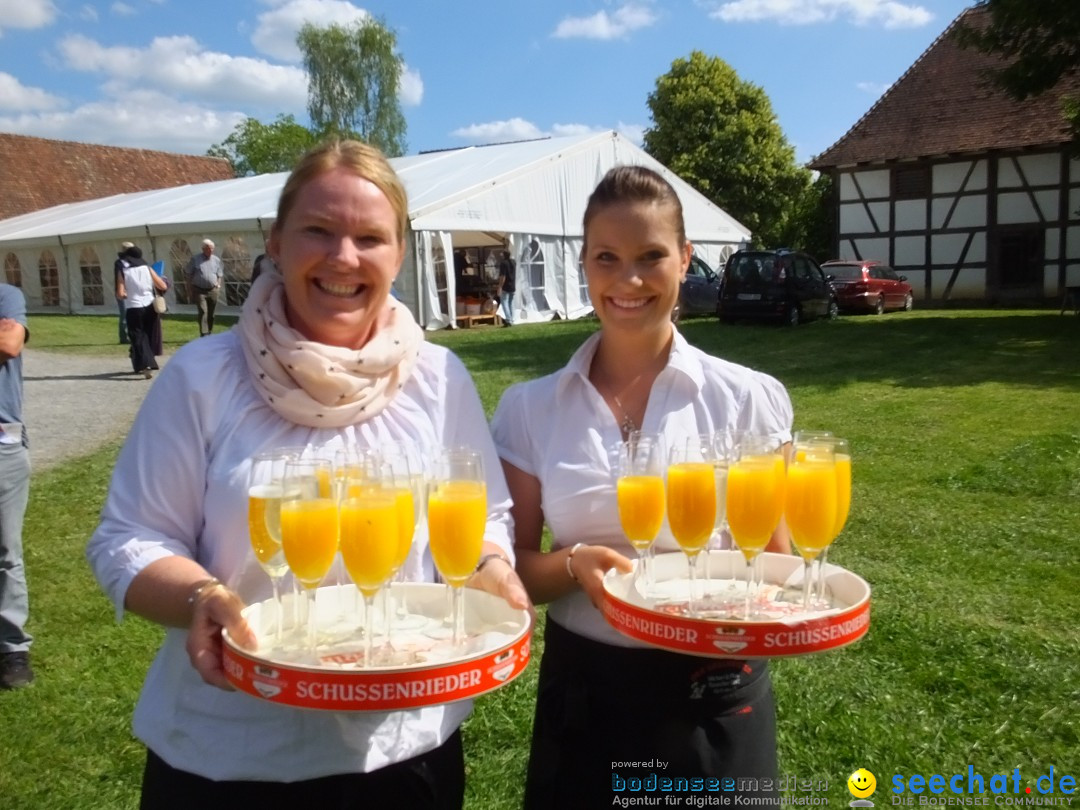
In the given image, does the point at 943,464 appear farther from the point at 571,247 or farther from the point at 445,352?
the point at 571,247

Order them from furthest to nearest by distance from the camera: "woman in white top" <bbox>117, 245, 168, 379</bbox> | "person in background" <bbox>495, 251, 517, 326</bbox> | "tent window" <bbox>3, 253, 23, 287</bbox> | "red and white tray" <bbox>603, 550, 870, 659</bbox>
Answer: "tent window" <bbox>3, 253, 23, 287</bbox> → "person in background" <bbox>495, 251, 517, 326</bbox> → "woman in white top" <bbox>117, 245, 168, 379</bbox> → "red and white tray" <bbox>603, 550, 870, 659</bbox>

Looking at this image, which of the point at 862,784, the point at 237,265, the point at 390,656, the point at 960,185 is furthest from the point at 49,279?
the point at 390,656

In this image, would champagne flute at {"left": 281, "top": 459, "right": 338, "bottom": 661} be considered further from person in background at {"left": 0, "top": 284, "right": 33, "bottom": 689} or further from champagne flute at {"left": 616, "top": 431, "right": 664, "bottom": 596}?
person in background at {"left": 0, "top": 284, "right": 33, "bottom": 689}

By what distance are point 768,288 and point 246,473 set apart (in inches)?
717

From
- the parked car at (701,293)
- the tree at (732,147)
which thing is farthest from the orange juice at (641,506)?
the tree at (732,147)

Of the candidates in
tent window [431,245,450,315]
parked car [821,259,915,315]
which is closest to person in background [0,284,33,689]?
tent window [431,245,450,315]

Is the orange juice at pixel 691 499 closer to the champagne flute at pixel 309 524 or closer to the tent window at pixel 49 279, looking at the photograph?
the champagne flute at pixel 309 524

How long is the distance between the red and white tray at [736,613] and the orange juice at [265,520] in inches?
29.1

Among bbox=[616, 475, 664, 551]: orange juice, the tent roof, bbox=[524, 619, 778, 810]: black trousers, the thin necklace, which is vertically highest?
the tent roof

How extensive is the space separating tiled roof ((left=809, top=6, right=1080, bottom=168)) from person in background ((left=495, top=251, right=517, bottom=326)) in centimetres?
1211

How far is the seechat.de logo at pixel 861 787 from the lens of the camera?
3.30 meters

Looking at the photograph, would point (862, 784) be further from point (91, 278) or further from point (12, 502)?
point (91, 278)

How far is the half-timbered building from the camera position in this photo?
83.6 ft

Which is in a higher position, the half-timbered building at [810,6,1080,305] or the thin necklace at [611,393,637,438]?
the half-timbered building at [810,6,1080,305]
